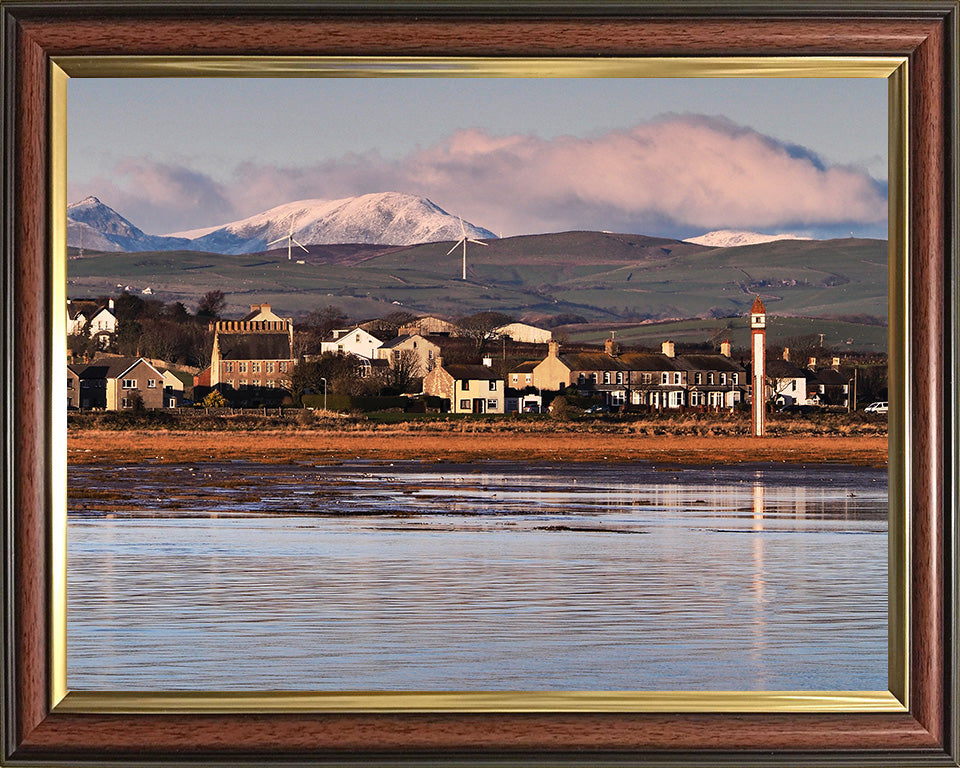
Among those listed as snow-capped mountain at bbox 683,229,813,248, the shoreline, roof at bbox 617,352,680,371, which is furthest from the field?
snow-capped mountain at bbox 683,229,813,248

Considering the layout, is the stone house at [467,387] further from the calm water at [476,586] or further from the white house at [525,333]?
the calm water at [476,586]

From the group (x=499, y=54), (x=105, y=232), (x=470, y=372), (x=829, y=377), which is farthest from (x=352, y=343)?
(x=499, y=54)

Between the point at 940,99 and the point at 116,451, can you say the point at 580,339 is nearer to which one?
the point at 116,451

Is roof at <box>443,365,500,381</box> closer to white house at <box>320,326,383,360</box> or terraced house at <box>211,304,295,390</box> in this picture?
white house at <box>320,326,383,360</box>

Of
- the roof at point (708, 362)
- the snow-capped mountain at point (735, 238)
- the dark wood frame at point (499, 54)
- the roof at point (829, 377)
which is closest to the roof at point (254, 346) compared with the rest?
the roof at point (708, 362)

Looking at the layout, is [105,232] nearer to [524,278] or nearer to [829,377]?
[524,278]
